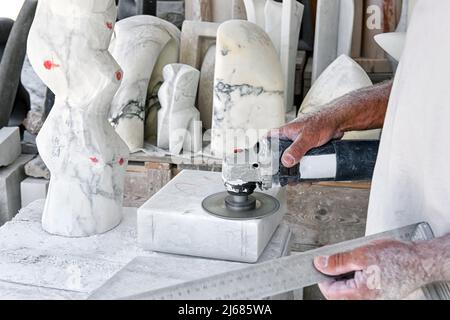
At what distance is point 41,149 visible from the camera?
2.04m

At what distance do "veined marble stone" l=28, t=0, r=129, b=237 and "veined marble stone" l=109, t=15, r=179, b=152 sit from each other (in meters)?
0.99

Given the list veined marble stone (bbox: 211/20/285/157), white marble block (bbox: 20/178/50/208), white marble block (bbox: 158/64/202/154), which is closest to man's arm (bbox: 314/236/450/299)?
veined marble stone (bbox: 211/20/285/157)

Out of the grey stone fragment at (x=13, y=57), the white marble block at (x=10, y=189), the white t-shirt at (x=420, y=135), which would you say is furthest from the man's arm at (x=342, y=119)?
the grey stone fragment at (x=13, y=57)

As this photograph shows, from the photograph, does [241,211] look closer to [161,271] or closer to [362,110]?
[161,271]

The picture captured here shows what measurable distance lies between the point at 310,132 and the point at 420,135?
38cm

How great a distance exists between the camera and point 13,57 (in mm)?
3359

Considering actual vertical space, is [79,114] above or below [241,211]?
above

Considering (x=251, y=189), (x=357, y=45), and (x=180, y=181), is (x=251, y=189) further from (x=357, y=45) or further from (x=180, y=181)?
(x=357, y=45)

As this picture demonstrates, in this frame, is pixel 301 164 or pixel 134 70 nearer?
pixel 301 164

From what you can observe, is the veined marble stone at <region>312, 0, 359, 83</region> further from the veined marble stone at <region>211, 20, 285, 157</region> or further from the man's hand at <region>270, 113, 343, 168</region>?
the man's hand at <region>270, 113, 343, 168</region>

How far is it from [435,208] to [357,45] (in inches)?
103

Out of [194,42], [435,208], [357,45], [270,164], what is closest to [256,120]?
[194,42]

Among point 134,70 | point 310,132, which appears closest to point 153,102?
point 134,70

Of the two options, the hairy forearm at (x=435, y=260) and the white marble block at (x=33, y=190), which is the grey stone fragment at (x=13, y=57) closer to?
the white marble block at (x=33, y=190)
